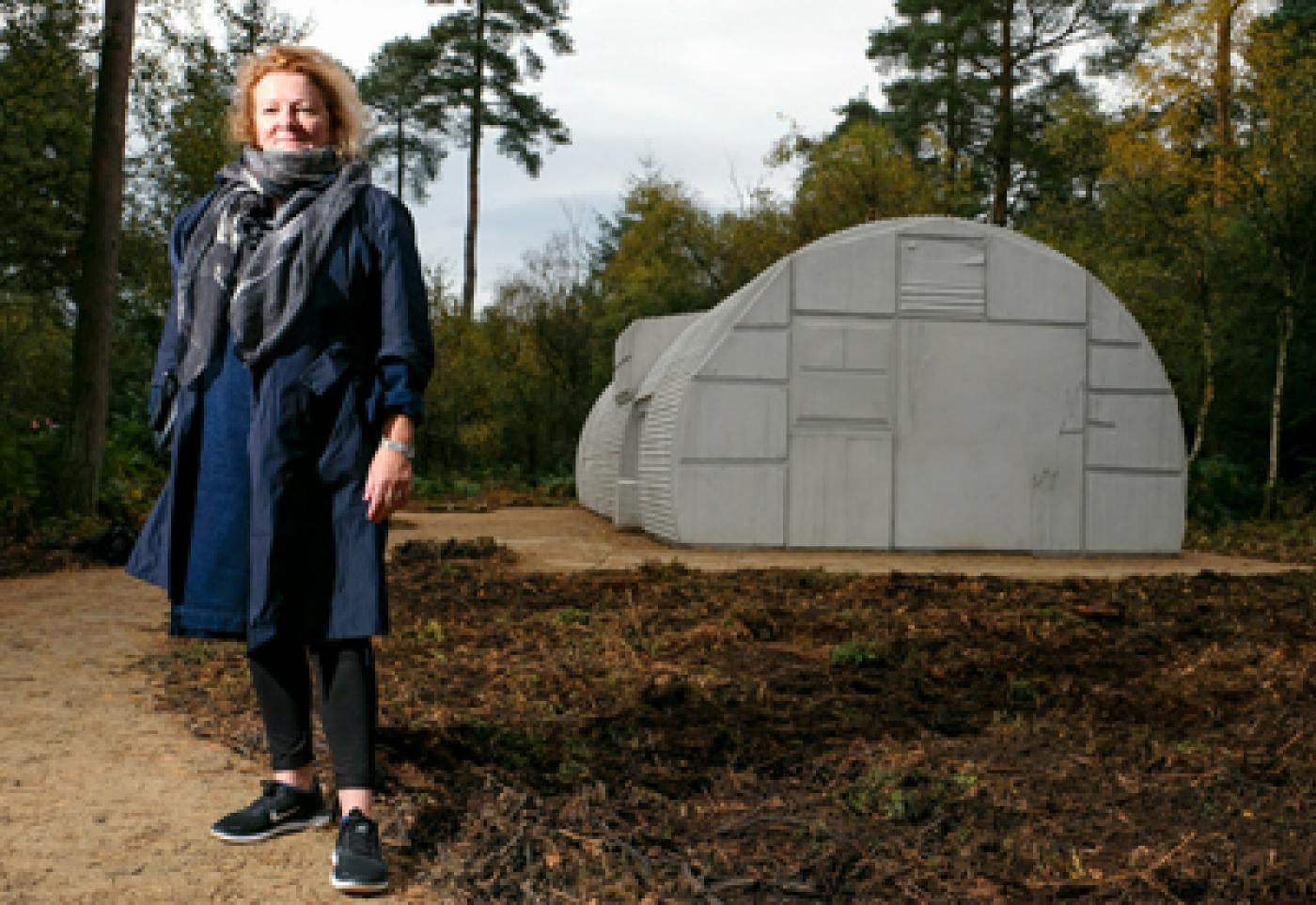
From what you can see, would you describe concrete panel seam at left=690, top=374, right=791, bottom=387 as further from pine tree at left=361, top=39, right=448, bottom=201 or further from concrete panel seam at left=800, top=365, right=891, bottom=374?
pine tree at left=361, top=39, right=448, bottom=201

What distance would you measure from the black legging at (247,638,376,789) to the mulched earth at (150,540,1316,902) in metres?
0.31

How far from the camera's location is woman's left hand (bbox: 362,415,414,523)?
3.04 m

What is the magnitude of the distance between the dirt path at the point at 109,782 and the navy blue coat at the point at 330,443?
58 centimetres

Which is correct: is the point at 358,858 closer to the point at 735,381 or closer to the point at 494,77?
the point at 735,381

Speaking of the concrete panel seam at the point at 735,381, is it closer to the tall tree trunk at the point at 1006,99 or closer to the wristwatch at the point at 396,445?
the wristwatch at the point at 396,445

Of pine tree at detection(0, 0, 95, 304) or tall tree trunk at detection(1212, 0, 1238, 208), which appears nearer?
pine tree at detection(0, 0, 95, 304)

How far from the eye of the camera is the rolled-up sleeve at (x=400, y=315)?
10.1 ft

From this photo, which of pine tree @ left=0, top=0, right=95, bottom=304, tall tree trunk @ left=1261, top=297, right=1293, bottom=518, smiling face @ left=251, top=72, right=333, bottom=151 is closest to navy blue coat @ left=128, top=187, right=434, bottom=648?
smiling face @ left=251, top=72, right=333, bottom=151

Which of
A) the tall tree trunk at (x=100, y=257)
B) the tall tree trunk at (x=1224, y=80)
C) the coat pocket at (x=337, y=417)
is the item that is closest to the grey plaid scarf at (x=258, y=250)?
the coat pocket at (x=337, y=417)

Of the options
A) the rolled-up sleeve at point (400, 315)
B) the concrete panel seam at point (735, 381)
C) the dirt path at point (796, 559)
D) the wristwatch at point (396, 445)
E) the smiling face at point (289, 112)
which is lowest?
the dirt path at point (796, 559)

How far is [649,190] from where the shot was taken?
32.6 metres

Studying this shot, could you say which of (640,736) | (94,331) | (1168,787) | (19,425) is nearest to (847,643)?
(640,736)

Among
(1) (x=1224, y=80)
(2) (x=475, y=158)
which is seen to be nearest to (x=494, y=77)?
(2) (x=475, y=158)

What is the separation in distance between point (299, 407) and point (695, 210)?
29.8m
